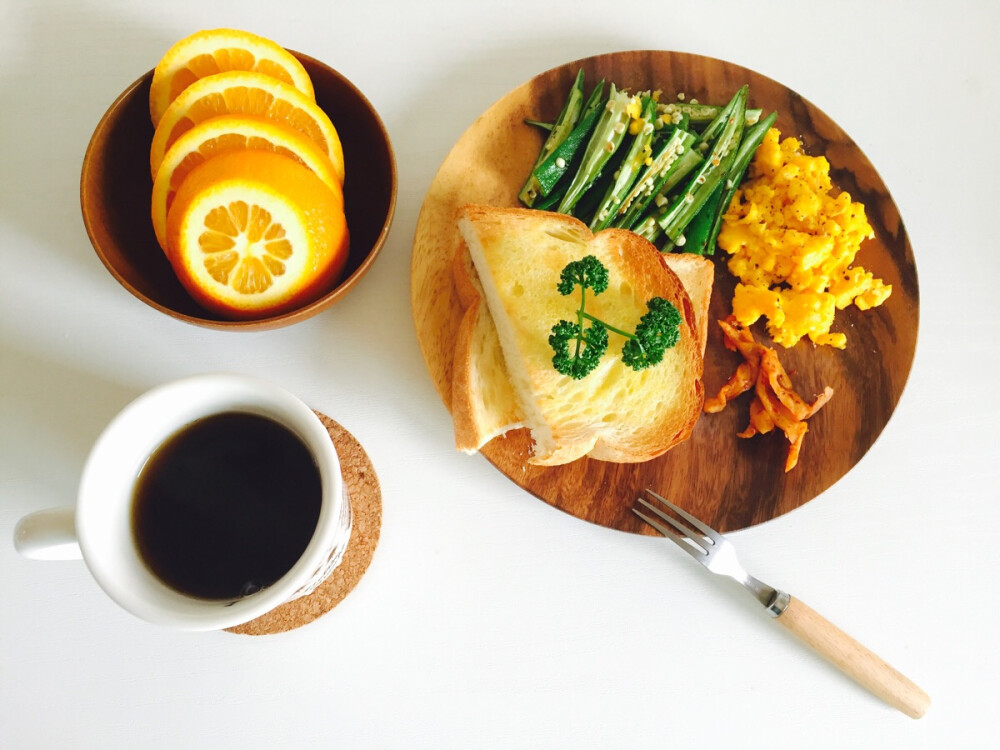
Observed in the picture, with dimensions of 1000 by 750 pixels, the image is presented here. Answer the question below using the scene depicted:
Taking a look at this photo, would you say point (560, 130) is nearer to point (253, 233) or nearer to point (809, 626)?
point (253, 233)

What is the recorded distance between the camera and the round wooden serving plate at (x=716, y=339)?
158 cm

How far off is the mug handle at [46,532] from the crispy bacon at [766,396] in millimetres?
1211

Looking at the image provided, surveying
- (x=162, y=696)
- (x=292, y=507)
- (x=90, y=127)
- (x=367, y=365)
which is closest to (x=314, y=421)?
(x=292, y=507)

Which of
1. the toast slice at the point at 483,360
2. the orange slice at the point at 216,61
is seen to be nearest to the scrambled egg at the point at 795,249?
the toast slice at the point at 483,360

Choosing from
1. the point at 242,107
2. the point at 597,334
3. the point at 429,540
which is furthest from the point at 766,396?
the point at 242,107

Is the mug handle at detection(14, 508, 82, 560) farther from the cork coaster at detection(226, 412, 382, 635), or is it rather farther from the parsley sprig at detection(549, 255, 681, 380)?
the parsley sprig at detection(549, 255, 681, 380)

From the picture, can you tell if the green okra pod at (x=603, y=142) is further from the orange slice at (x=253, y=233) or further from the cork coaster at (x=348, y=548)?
the cork coaster at (x=348, y=548)

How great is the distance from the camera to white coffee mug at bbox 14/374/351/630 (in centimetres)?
113

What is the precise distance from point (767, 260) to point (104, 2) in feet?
5.29

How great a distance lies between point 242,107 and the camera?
4.48ft

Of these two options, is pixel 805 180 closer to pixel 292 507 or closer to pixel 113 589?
pixel 292 507

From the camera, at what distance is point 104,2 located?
1.74 m

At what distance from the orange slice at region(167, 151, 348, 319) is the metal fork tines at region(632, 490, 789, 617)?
827 millimetres

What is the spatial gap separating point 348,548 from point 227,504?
0.32 meters
